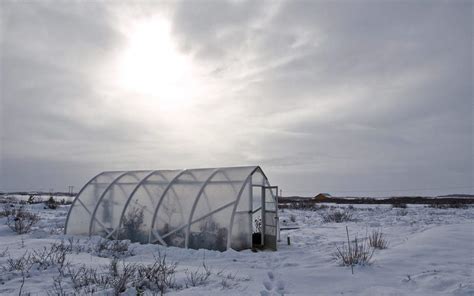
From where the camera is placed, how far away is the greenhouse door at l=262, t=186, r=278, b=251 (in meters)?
12.5

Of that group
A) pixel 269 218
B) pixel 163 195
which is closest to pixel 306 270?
pixel 269 218

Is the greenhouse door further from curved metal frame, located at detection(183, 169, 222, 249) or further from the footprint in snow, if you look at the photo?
the footprint in snow

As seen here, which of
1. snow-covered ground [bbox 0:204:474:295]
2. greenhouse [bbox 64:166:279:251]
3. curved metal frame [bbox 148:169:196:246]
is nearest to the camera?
snow-covered ground [bbox 0:204:474:295]

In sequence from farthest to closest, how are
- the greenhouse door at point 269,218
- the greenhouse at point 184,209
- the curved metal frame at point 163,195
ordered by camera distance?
the curved metal frame at point 163,195
the greenhouse door at point 269,218
the greenhouse at point 184,209

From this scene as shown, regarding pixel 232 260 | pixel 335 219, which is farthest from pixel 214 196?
pixel 335 219

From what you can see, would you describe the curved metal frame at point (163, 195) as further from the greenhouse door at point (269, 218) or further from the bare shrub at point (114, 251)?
the greenhouse door at point (269, 218)

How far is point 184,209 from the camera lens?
12.5m

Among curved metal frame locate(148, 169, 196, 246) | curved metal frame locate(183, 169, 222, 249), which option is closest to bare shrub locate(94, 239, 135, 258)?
curved metal frame locate(148, 169, 196, 246)

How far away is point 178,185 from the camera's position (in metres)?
13.5

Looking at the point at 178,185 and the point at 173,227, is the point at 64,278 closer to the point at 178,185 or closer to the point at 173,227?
the point at 173,227

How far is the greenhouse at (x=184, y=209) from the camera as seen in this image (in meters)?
11.8

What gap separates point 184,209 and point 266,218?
10.5ft

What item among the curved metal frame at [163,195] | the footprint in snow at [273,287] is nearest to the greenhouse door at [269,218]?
the curved metal frame at [163,195]

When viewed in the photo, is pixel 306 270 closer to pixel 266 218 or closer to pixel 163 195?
pixel 266 218
